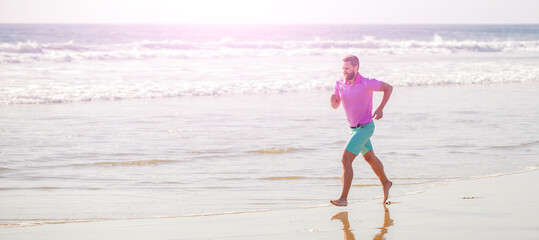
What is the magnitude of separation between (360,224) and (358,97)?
1163 mm

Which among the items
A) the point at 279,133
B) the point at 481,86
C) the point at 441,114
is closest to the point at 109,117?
the point at 279,133

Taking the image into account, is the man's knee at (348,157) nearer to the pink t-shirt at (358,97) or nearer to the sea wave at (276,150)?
the pink t-shirt at (358,97)

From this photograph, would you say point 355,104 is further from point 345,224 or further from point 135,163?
point 135,163

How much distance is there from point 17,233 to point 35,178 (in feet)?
8.34

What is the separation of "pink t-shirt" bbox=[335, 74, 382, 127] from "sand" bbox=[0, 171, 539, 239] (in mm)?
855

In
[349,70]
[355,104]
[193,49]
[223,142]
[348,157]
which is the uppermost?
[349,70]

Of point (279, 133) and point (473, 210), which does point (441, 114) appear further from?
point (473, 210)

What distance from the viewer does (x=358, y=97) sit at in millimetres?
5938

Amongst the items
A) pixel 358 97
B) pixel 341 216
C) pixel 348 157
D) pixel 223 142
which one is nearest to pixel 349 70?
pixel 358 97

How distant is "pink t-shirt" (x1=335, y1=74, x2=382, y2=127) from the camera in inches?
233

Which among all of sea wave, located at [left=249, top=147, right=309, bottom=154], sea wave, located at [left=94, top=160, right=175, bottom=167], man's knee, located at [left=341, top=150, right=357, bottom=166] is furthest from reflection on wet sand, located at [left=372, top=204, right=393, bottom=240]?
sea wave, located at [left=94, top=160, right=175, bottom=167]

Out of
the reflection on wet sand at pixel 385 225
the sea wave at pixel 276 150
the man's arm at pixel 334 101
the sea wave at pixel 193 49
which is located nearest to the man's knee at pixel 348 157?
the man's arm at pixel 334 101

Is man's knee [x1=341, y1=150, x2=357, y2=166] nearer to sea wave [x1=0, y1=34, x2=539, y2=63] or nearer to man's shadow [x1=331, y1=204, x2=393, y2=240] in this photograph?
man's shadow [x1=331, y1=204, x2=393, y2=240]

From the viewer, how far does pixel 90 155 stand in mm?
9312
